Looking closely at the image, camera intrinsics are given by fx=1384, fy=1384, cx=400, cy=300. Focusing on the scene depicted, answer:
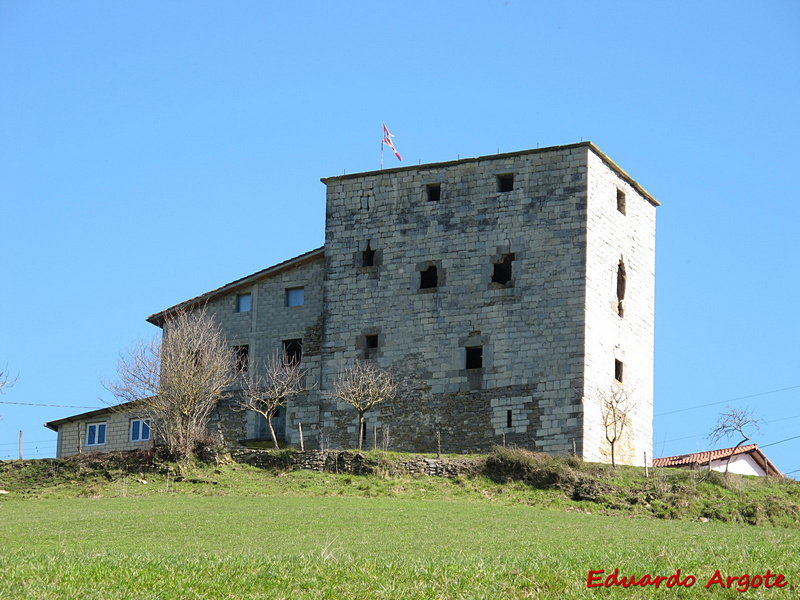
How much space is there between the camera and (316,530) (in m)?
29.8

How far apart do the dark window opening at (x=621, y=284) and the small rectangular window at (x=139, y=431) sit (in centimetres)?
1711

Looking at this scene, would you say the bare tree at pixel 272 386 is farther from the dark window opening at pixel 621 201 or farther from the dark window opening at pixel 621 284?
the dark window opening at pixel 621 201

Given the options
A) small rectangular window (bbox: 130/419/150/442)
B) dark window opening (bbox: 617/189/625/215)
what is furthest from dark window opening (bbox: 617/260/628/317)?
small rectangular window (bbox: 130/419/150/442)

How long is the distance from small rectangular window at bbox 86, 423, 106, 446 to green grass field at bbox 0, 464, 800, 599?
26.7 feet

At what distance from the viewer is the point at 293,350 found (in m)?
47.8

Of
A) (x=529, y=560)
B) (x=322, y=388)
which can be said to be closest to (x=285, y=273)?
(x=322, y=388)

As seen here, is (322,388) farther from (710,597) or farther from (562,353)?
(710,597)

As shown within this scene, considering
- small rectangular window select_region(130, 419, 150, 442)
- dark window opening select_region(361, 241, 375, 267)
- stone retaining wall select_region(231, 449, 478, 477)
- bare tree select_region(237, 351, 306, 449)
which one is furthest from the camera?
small rectangular window select_region(130, 419, 150, 442)

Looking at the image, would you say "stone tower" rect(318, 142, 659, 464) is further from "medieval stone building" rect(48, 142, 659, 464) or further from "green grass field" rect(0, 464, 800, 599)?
"green grass field" rect(0, 464, 800, 599)

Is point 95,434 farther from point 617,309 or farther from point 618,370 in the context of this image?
point 617,309

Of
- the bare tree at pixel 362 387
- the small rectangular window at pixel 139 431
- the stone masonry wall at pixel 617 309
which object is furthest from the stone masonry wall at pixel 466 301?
the small rectangular window at pixel 139 431

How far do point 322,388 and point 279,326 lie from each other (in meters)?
3.30

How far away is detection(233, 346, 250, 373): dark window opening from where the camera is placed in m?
47.9

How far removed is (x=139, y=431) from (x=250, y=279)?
685cm
